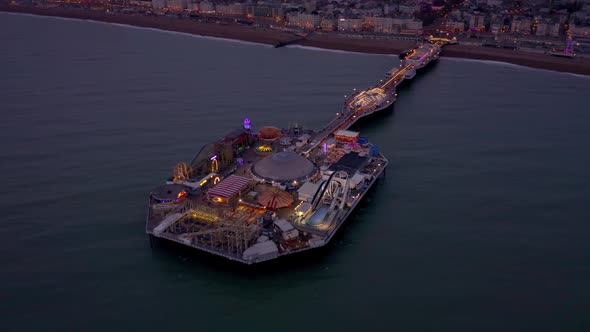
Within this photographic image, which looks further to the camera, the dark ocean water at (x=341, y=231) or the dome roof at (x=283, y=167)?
the dome roof at (x=283, y=167)

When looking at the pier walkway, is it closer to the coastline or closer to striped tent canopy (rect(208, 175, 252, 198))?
striped tent canopy (rect(208, 175, 252, 198))

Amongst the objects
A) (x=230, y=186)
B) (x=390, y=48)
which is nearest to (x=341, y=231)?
(x=230, y=186)

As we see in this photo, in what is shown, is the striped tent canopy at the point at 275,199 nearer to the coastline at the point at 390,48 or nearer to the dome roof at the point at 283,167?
the dome roof at the point at 283,167

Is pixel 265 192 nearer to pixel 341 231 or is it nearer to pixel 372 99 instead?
pixel 341 231

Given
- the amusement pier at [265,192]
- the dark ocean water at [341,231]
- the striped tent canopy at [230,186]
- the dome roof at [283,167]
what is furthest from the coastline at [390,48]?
the striped tent canopy at [230,186]

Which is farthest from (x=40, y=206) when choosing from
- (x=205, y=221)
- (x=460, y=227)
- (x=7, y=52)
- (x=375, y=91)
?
(x=7, y=52)

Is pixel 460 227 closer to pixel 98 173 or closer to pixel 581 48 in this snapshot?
pixel 98 173
